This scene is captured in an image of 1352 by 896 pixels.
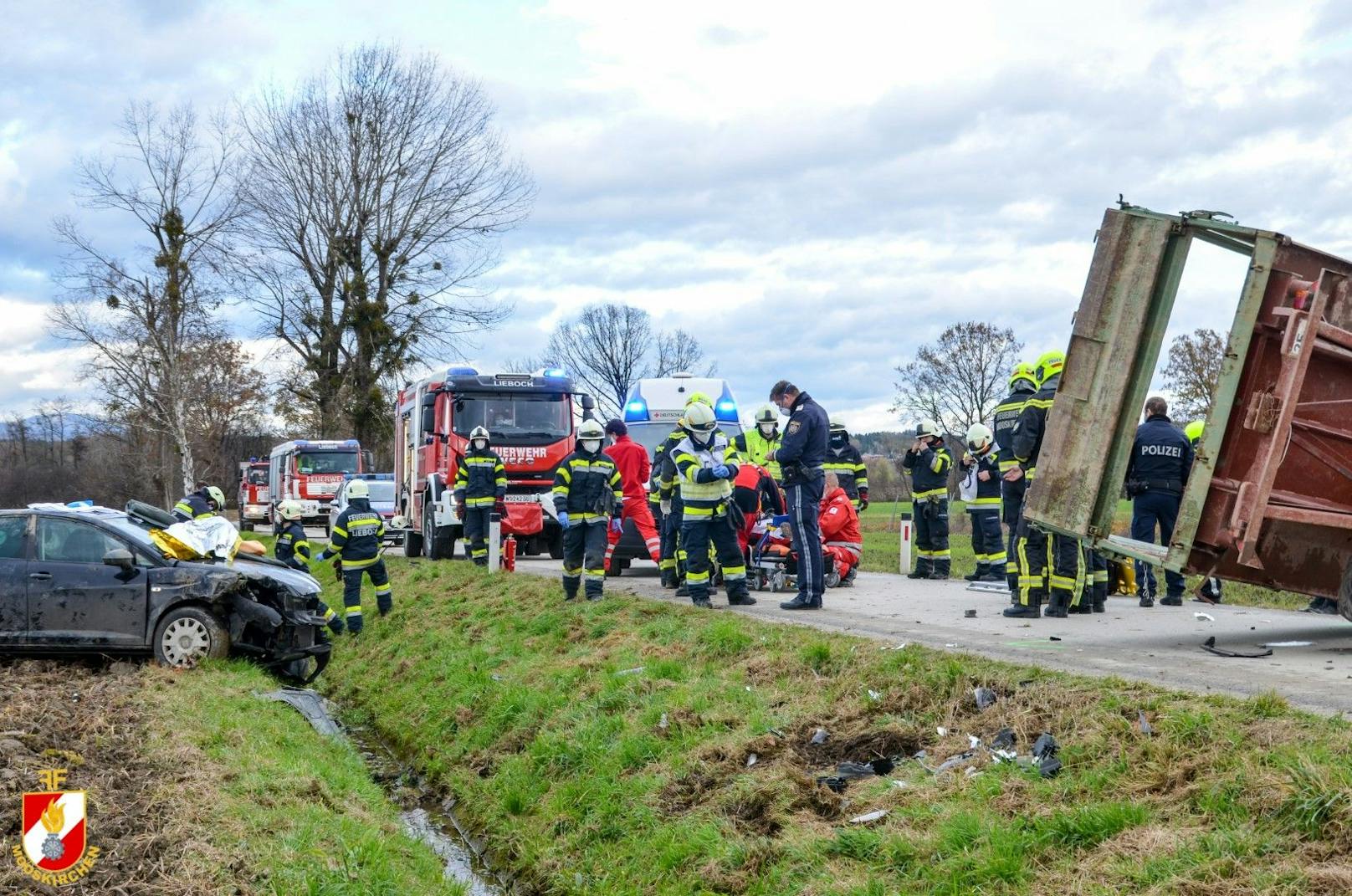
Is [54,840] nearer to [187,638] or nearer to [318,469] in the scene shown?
[187,638]

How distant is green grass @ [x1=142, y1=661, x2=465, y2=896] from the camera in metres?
5.95

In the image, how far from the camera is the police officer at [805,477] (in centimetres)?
1170

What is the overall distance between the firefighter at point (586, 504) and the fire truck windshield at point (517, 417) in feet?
Answer: 24.0

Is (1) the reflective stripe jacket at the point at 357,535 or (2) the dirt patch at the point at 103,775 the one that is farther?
(1) the reflective stripe jacket at the point at 357,535

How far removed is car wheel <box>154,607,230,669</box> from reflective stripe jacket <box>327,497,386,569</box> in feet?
9.41

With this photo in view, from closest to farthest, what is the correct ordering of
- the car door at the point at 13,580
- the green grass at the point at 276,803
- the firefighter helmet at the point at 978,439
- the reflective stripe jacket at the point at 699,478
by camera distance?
the green grass at the point at 276,803 → the car door at the point at 13,580 → the reflective stripe jacket at the point at 699,478 → the firefighter helmet at the point at 978,439

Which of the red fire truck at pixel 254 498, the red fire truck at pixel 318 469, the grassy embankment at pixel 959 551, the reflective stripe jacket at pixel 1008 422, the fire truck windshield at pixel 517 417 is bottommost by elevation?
the red fire truck at pixel 254 498

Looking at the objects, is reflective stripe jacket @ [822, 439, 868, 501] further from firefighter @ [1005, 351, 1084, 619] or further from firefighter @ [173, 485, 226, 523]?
firefighter @ [173, 485, 226, 523]

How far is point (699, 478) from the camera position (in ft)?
38.9

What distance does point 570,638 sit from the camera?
1118 centimetres

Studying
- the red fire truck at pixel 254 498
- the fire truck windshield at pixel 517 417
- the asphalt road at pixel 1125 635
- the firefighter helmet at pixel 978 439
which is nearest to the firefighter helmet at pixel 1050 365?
the asphalt road at pixel 1125 635

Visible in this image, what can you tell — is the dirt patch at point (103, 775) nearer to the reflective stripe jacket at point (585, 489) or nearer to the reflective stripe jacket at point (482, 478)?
the reflective stripe jacket at point (585, 489)

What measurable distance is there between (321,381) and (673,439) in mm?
29425

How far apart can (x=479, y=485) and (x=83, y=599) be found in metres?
6.77
